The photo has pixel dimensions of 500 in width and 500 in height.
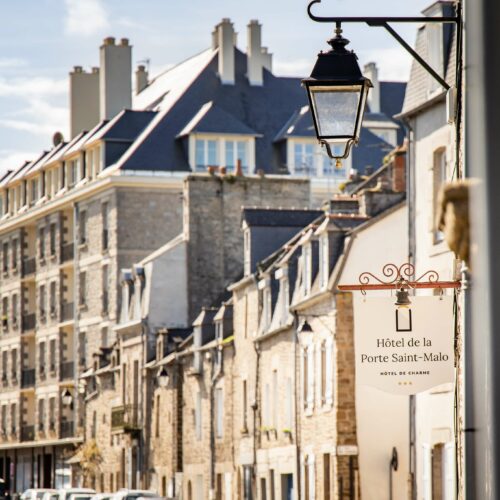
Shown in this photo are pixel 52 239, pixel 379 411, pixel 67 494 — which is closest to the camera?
pixel 379 411

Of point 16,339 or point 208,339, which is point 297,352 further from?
point 16,339

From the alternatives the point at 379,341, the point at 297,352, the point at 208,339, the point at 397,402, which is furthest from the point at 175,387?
the point at 379,341

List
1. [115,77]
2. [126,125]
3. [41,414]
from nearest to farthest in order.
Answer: [126,125], [115,77], [41,414]

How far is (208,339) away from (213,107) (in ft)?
82.3

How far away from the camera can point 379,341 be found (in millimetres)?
→ 15828

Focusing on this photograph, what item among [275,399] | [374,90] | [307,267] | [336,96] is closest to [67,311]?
[374,90]

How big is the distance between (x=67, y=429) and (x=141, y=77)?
20.6 meters

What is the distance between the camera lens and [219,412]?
4975 centimetres

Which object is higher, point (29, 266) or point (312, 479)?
point (29, 266)

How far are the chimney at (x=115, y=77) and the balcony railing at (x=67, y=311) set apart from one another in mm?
9164

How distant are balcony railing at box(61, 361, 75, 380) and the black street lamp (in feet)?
228

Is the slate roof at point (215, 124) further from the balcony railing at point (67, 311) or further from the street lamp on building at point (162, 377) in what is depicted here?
the street lamp on building at point (162, 377)

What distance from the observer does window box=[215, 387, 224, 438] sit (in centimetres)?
4934

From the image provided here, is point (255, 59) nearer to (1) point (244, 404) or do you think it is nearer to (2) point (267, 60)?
(2) point (267, 60)
